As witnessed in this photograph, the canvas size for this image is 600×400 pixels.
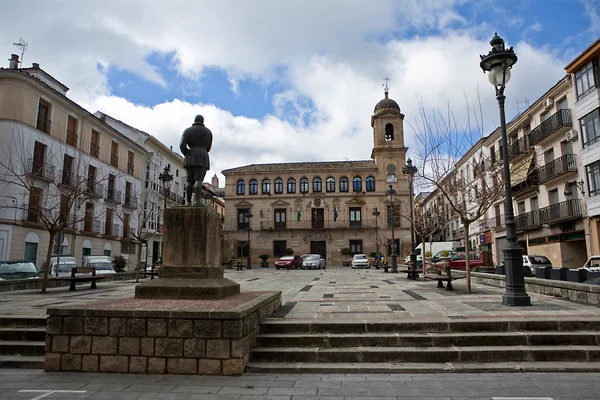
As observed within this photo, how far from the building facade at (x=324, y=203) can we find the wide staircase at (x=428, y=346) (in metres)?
43.2

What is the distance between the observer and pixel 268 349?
5688mm

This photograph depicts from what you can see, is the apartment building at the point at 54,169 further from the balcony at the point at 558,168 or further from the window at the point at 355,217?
the window at the point at 355,217

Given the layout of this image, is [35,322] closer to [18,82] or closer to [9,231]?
[9,231]

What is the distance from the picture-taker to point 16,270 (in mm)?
14633

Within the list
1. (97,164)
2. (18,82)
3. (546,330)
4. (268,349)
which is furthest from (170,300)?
(97,164)

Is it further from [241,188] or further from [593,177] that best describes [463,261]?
[241,188]

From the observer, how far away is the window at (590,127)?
21.0 metres

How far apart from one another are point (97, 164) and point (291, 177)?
89.3 ft

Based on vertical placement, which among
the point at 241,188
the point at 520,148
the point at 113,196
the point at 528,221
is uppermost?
the point at 241,188

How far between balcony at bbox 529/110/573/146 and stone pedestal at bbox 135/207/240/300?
23729 millimetres

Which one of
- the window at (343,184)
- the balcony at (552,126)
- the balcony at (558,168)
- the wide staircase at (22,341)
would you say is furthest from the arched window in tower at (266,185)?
the wide staircase at (22,341)

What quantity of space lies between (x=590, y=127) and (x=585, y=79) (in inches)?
102

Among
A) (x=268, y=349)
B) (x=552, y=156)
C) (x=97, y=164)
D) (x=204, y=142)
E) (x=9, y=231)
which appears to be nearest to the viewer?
(x=268, y=349)

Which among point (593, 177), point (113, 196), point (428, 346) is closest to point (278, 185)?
point (113, 196)
